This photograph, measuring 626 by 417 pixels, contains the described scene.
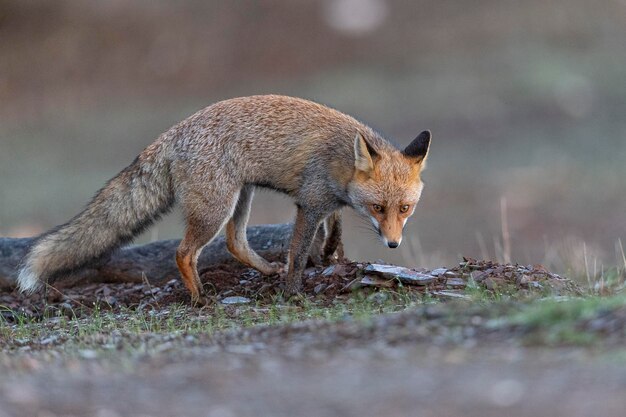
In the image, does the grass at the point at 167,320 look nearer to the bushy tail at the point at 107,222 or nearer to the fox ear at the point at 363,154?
the bushy tail at the point at 107,222

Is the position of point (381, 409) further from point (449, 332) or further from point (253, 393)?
point (449, 332)

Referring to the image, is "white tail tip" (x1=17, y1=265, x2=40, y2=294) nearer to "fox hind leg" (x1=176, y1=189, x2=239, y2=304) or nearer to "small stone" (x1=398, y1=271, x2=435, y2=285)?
"fox hind leg" (x1=176, y1=189, x2=239, y2=304)

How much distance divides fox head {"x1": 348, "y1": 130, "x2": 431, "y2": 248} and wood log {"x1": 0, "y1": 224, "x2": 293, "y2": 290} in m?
1.78

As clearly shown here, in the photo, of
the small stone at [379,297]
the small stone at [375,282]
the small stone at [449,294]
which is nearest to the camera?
the small stone at [449,294]

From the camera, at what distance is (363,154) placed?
936 cm

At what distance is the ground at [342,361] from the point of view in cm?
462

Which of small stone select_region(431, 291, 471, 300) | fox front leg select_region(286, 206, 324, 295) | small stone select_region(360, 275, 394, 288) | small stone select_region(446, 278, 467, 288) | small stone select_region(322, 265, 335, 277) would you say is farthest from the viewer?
small stone select_region(322, 265, 335, 277)

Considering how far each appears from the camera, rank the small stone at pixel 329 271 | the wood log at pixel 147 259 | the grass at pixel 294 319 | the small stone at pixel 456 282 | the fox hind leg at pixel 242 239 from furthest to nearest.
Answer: the wood log at pixel 147 259
the fox hind leg at pixel 242 239
the small stone at pixel 329 271
the small stone at pixel 456 282
the grass at pixel 294 319

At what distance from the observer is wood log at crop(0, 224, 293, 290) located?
35.9 ft

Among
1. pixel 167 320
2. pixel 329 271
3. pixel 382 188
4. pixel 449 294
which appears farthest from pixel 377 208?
pixel 167 320

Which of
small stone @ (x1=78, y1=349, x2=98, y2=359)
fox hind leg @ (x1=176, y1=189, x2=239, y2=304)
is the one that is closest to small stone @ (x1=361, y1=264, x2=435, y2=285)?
fox hind leg @ (x1=176, y1=189, x2=239, y2=304)

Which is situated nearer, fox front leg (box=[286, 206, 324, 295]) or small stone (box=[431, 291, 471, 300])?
small stone (box=[431, 291, 471, 300])

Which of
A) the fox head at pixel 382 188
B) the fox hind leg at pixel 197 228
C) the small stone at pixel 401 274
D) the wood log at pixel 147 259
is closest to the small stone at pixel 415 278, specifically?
the small stone at pixel 401 274

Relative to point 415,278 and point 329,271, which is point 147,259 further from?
point 415,278
